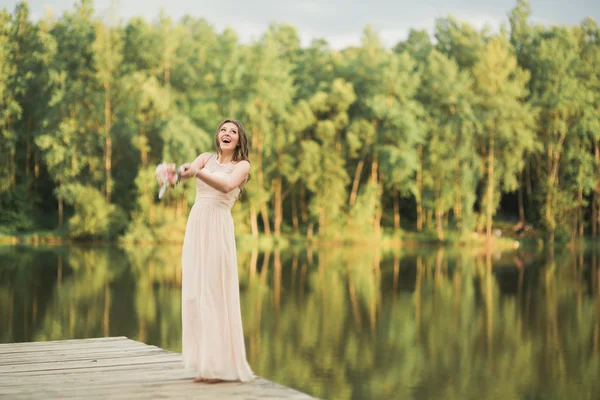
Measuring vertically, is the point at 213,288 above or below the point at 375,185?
below

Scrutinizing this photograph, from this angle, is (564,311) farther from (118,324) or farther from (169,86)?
(169,86)

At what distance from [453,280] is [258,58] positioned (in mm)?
17302

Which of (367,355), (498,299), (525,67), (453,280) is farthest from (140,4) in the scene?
(367,355)

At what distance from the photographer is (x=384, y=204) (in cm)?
3978

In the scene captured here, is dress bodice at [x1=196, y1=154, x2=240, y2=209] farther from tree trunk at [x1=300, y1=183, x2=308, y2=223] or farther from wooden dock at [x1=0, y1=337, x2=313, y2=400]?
tree trunk at [x1=300, y1=183, x2=308, y2=223]

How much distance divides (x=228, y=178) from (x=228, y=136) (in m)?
0.32

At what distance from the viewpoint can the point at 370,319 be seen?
14.0 meters

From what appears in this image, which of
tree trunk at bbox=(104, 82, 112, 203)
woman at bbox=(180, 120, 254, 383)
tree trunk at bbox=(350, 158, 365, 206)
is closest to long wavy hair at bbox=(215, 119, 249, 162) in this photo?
woman at bbox=(180, 120, 254, 383)

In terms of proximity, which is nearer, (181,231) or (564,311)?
(564,311)

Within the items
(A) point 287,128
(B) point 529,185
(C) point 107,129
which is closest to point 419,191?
(B) point 529,185

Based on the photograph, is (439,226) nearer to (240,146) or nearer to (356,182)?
(356,182)

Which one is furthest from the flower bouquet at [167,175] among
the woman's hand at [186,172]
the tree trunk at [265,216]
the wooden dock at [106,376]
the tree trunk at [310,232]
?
the tree trunk at [310,232]

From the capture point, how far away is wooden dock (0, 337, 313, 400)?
14.1 ft

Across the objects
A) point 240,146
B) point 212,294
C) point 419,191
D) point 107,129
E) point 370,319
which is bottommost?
point 370,319
